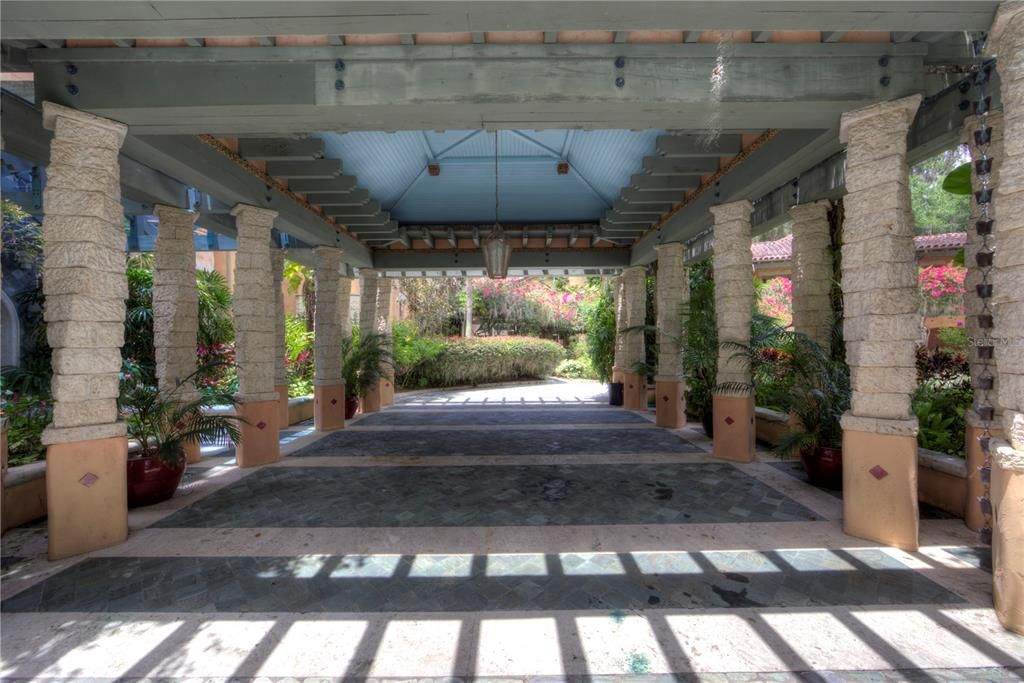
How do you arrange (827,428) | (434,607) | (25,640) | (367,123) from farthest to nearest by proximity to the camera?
1. (827,428)
2. (367,123)
3. (434,607)
4. (25,640)

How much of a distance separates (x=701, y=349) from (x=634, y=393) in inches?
144

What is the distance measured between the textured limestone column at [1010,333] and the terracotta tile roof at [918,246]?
6.36 m

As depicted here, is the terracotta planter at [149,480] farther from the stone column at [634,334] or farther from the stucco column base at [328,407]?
the stone column at [634,334]

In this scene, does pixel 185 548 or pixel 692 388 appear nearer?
pixel 185 548

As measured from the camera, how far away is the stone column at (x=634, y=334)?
10305 mm

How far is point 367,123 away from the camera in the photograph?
12.6ft

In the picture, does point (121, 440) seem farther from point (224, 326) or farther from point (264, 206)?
point (224, 326)

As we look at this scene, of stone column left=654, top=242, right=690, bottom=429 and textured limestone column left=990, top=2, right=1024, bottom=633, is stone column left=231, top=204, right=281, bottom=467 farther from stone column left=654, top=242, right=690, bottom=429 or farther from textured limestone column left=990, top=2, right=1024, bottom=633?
textured limestone column left=990, top=2, right=1024, bottom=633

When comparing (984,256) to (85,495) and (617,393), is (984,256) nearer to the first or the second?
(85,495)

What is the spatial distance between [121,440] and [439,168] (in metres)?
5.83

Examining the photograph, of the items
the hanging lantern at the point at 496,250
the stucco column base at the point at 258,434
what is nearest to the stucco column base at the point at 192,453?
the stucco column base at the point at 258,434

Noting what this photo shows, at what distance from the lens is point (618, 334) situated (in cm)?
1103

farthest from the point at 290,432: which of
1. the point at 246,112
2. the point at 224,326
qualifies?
the point at 246,112

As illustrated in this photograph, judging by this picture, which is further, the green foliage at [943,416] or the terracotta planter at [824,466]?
the green foliage at [943,416]
